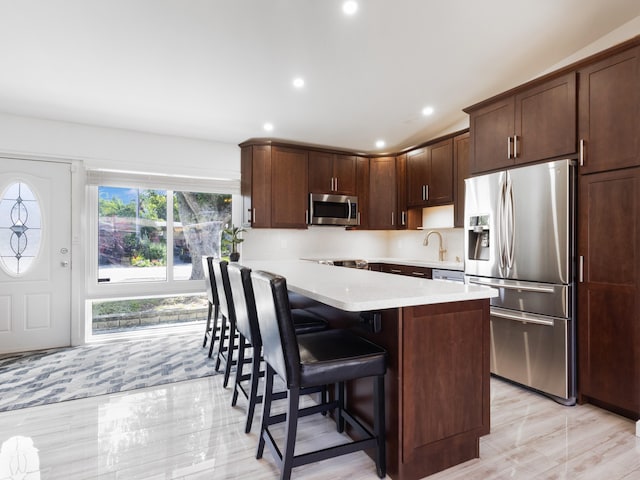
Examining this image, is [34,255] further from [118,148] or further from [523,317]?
[523,317]

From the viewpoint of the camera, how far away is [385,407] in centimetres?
168

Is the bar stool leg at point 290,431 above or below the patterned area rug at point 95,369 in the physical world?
above

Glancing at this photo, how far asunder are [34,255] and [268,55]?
10.7 feet

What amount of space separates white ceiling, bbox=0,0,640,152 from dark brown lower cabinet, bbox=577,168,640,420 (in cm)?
136

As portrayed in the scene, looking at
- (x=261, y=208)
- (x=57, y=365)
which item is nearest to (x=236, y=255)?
(x=261, y=208)

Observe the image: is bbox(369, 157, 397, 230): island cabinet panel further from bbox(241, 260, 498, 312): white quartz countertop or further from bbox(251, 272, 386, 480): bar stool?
bbox(251, 272, 386, 480): bar stool

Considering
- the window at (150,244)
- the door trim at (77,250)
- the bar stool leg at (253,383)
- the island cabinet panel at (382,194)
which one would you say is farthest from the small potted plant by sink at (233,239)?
the bar stool leg at (253,383)

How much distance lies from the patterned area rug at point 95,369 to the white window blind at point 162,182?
1.86 m

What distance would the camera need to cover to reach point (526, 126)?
2.79 meters

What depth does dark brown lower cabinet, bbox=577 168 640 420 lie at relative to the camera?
221cm

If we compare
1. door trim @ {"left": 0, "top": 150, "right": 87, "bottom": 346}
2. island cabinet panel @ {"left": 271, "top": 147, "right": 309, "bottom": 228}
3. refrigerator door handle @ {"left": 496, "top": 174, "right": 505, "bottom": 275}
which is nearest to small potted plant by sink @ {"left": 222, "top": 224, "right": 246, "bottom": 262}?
island cabinet panel @ {"left": 271, "top": 147, "right": 309, "bottom": 228}

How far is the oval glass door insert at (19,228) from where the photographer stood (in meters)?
3.64

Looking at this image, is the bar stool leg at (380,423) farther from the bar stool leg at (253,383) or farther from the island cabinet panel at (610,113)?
the island cabinet panel at (610,113)

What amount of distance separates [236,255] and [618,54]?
3.87 meters
